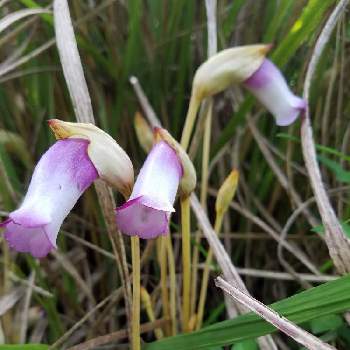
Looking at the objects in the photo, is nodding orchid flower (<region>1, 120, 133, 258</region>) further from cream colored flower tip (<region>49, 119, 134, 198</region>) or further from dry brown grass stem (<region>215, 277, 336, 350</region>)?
dry brown grass stem (<region>215, 277, 336, 350</region>)

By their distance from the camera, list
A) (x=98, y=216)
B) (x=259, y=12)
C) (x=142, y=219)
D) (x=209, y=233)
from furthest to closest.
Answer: (x=259, y=12)
(x=98, y=216)
(x=209, y=233)
(x=142, y=219)

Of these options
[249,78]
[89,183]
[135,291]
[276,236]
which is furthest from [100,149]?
[276,236]

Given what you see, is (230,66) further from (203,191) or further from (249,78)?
(203,191)

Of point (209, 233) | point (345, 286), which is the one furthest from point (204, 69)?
point (345, 286)

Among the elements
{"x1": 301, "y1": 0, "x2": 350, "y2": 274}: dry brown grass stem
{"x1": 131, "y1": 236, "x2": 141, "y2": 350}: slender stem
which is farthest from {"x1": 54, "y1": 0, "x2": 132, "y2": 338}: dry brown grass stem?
{"x1": 301, "y1": 0, "x2": 350, "y2": 274}: dry brown grass stem

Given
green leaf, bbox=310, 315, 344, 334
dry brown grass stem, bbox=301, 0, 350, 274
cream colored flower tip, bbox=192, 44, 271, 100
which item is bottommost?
green leaf, bbox=310, 315, 344, 334

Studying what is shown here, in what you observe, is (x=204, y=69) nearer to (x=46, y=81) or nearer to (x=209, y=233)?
(x=209, y=233)
